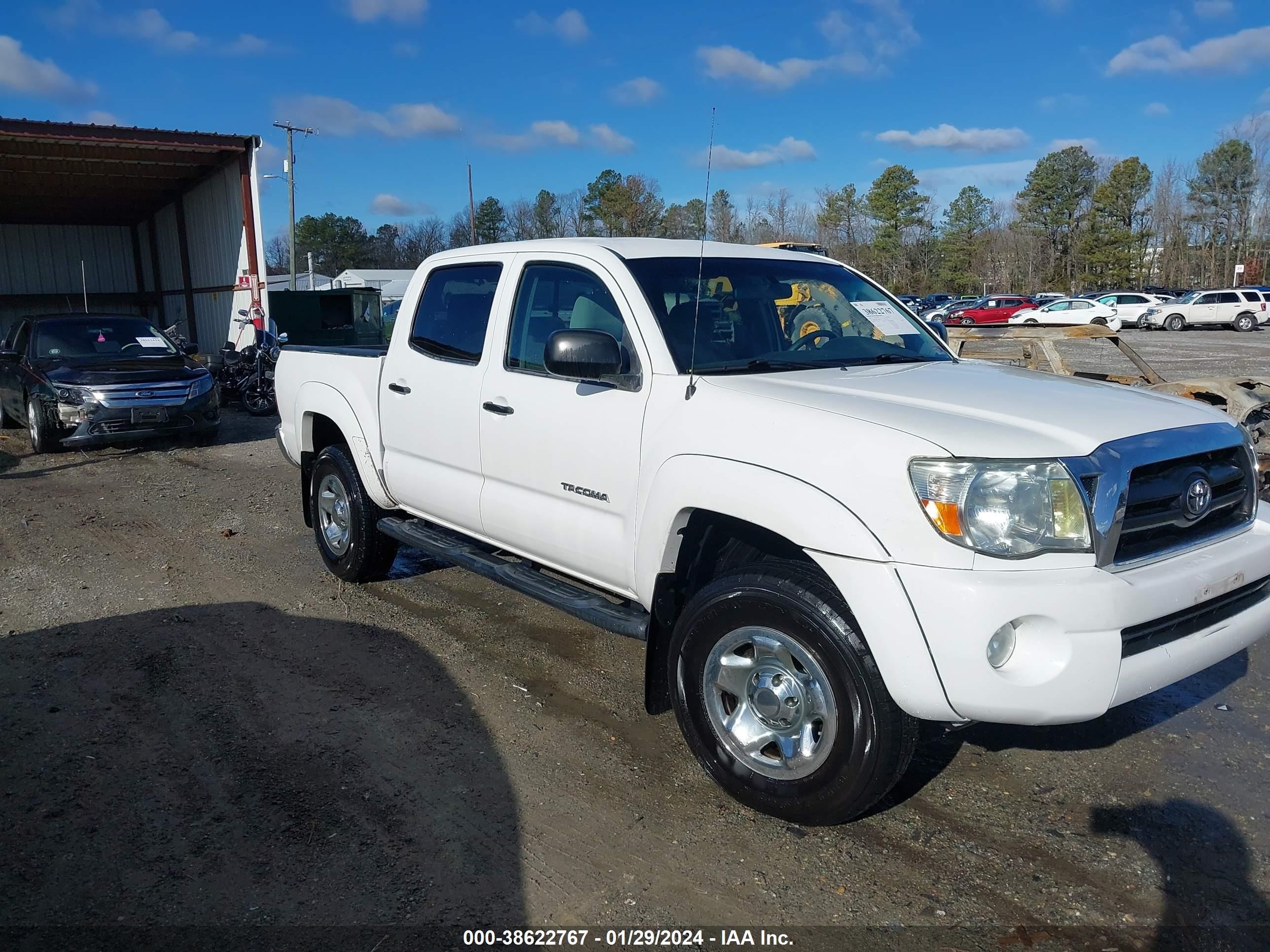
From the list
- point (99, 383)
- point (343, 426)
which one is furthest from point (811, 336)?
point (99, 383)

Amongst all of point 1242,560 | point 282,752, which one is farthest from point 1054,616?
point 282,752

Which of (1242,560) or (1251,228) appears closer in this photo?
(1242,560)

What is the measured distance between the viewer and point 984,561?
9.29 feet

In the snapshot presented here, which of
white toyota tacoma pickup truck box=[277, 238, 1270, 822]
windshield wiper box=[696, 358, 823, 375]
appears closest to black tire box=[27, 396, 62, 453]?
white toyota tacoma pickup truck box=[277, 238, 1270, 822]

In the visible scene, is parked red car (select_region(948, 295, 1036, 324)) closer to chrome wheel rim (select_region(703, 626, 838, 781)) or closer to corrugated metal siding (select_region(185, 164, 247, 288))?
corrugated metal siding (select_region(185, 164, 247, 288))

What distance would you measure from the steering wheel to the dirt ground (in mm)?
1761

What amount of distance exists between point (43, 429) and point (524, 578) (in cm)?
913

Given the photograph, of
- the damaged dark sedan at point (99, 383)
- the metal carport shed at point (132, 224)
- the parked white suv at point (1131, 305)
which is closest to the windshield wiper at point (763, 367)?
the damaged dark sedan at point (99, 383)

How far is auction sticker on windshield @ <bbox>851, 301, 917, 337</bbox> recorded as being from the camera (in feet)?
14.8

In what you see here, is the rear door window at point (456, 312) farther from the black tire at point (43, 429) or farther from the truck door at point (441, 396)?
the black tire at point (43, 429)

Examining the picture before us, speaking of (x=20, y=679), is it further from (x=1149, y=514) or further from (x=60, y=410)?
(x=60, y=410)

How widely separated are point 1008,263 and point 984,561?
271 ft

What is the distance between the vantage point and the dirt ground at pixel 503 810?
2.93 metres

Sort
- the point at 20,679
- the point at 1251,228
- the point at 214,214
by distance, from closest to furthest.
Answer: the point at 20,679, the point at 214,214, the point at 1251,228
